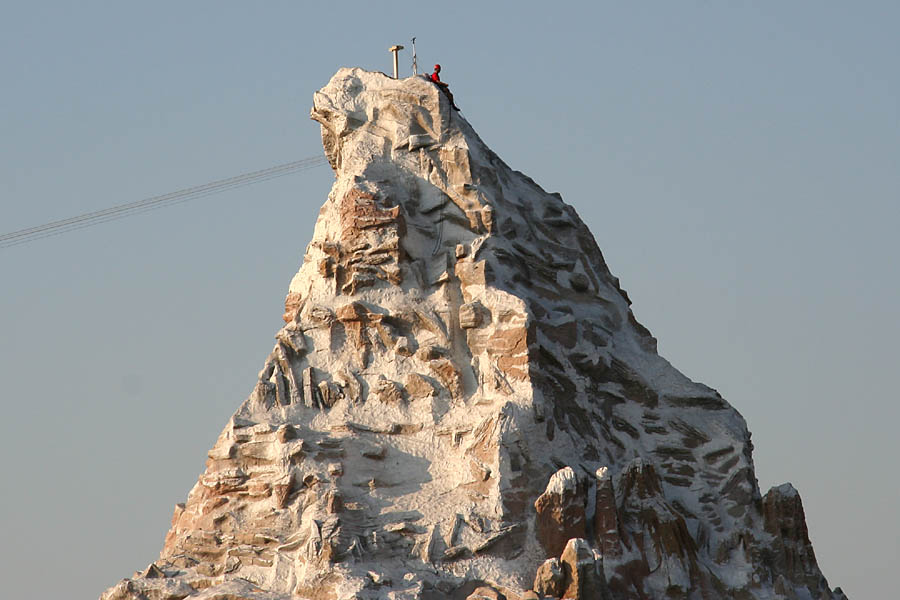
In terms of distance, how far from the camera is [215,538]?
184ft

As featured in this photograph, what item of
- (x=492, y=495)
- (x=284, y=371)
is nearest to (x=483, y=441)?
(x=492, y=495)

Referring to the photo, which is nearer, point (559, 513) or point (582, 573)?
point (582, 573)

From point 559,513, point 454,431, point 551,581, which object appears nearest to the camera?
point 551,581

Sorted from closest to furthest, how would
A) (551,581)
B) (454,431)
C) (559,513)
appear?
1. (551,581)
2. (559,513)
3. (454,431)

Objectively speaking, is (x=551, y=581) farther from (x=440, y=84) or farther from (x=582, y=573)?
(x=440, y=84)

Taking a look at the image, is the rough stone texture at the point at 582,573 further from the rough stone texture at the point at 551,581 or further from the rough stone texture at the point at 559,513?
the rough stone texture at the point at 559,513

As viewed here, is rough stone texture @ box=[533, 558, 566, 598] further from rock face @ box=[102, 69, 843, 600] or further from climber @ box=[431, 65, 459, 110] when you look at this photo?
climber @ box=[431, 65, 459, 110]

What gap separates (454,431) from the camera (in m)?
57.2

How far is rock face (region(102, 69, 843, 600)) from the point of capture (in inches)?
2164

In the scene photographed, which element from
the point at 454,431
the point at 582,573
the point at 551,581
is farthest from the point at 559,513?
the point at 454,431

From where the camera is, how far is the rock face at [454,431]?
55.0 meters

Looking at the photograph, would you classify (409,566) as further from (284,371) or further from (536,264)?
(536,264)

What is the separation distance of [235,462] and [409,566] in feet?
17.9

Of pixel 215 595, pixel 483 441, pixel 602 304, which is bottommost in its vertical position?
pixel 215 595
